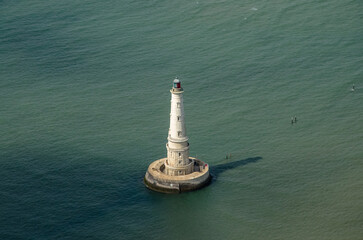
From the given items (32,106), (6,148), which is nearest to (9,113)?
(32,106)

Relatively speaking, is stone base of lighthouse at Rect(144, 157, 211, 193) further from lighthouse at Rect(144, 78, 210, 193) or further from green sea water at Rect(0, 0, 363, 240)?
green sea water at Rect(0, 0, 363, 240)

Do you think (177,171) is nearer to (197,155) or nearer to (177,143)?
(177,143)

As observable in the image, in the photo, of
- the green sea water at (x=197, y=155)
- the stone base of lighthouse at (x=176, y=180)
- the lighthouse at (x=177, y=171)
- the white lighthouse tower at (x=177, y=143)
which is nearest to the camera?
the green sea water at (x=197, y=155)

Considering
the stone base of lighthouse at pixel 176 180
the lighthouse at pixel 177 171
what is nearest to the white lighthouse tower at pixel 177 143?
the lighthouse at pixel 177 171

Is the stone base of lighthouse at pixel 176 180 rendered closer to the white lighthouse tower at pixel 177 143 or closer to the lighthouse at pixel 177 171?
the lighthouse at pixel 177 171

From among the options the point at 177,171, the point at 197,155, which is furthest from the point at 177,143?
the point at 197,155

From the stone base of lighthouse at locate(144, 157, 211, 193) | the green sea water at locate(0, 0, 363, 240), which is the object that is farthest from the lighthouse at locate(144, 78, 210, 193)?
the green sea water at locate(0, 0, 363, 240)

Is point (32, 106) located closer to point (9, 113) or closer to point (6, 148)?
point (9, 113)

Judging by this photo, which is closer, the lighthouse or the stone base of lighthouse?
the lighthouse
